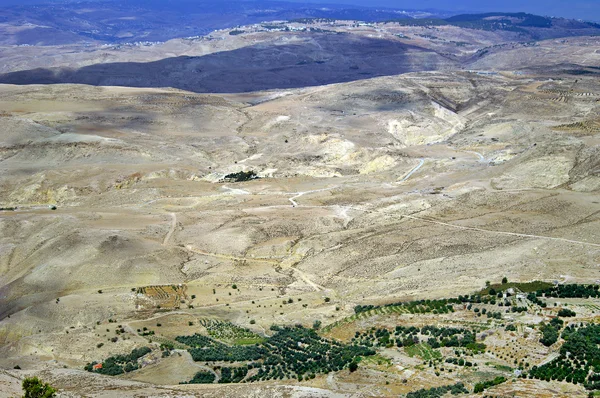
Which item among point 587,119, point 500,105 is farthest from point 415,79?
point 587,119

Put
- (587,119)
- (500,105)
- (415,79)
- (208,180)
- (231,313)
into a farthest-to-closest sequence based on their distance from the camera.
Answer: (415,79)
(500,105)
(587,119)
(208,180)
(231,313)

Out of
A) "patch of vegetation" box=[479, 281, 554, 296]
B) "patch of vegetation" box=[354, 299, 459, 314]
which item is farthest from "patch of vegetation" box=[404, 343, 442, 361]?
"patch of vegetation" box=[479, 281, 554, 296]

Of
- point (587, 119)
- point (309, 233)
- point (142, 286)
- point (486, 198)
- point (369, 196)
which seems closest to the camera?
point (142, 286)

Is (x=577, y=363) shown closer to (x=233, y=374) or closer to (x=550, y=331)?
(x=550, y=331)

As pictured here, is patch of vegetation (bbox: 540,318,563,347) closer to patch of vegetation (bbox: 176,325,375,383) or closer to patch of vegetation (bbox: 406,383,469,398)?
patch of vegetation (bbox: 406,383,469,398)

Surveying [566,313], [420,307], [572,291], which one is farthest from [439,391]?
[572,291]

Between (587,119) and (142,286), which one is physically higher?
(587,119)

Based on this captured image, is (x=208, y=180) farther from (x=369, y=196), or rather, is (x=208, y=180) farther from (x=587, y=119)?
(x=587, y=119)
